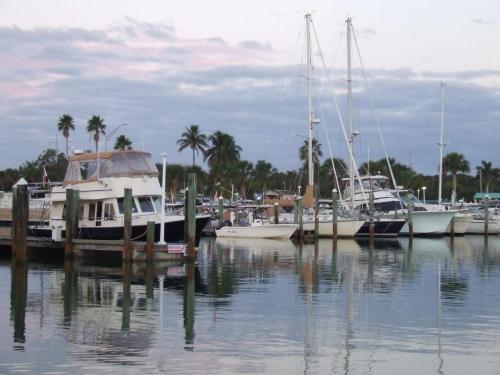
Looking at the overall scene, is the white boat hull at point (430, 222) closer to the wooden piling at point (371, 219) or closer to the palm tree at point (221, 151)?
the wooden piling at point (371, 219)

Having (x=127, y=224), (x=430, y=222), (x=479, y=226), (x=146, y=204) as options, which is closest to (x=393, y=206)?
(x=430, y=222)

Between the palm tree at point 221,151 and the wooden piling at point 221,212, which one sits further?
the palm tree at point 221,151

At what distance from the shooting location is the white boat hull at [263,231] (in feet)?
190

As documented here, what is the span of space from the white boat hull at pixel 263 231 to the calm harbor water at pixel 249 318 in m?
19.2

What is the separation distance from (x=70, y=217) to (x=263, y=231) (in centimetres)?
2557

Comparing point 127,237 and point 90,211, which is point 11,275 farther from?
point 90,211

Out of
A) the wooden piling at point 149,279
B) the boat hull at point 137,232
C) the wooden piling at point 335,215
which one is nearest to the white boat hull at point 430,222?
the wooden piling at point 335,215

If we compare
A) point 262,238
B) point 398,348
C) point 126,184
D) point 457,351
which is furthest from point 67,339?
point 262,238

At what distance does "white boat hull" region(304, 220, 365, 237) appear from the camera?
57.7 metres

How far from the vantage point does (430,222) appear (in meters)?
62.6

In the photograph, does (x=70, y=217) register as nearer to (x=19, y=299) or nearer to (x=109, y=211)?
(x=109, y=211)

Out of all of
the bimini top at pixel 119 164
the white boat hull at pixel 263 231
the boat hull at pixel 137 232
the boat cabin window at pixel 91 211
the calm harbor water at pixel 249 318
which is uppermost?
the bimini top at pixel 119 164

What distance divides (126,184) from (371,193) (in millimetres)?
24492

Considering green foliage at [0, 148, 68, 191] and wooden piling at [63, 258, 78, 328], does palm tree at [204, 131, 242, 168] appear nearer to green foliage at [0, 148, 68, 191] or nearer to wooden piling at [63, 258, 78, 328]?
green foliage at [0, 148, 68, 191]
